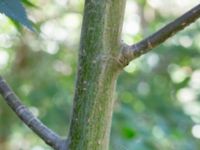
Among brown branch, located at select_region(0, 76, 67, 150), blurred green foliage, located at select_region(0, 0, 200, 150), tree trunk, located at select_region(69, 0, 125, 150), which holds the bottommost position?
blurred green foliage, located at select_region(0, 0, 200, 150)

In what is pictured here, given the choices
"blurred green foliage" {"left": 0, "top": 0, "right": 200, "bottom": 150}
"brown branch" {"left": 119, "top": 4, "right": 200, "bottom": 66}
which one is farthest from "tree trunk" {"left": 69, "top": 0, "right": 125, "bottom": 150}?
"blurred green foliage" {"left": 0, "top": 0, "right": 200, "bottom": 150}

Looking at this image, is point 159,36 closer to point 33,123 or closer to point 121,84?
point 33,123

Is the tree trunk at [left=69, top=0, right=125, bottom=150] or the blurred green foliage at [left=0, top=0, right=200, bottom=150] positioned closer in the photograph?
the tree trunk at [left=69, top=0, right=125, bottom=150]

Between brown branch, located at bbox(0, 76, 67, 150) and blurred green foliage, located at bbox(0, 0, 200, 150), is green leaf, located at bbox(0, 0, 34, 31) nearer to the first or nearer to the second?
brown branch, located at bbox(0, 76, 67, 150)

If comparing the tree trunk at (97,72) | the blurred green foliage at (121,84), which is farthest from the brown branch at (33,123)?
the blurred green foliage at (121,84)

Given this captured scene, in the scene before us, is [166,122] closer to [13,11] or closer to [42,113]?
[42,113]
